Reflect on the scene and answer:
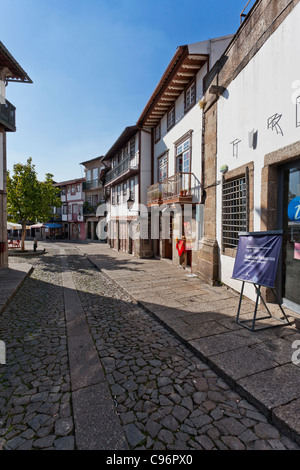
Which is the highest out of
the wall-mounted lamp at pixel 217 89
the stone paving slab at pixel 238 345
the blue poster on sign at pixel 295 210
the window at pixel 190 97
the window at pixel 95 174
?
the window at pixel 95 174

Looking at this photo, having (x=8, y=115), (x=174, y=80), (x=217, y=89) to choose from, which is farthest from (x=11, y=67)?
(x=217, y=89)

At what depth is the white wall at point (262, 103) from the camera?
4.16 m

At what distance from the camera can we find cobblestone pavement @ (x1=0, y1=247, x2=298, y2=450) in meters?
2.13

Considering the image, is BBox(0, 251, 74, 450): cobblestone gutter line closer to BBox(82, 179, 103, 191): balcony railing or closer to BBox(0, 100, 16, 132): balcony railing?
BBox(0, 100, 16, 132): balcony railing

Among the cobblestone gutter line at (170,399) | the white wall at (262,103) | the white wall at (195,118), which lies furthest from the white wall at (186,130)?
the cobblestone gutter line at (170,399)

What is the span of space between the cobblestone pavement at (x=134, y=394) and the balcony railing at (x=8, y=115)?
8601 mm

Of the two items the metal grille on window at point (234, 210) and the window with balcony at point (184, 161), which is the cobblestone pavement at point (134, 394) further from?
the window with balcony at point (184, 161)

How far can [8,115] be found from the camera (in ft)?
32.6

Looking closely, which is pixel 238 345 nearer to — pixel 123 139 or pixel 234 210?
pixel 234 210

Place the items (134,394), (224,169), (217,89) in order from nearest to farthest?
1. (134,394)
2. (224,169)
3. (217,89)

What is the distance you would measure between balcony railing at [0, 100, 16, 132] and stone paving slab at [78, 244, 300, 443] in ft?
29.0

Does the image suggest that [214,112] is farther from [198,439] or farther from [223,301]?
[198,439]

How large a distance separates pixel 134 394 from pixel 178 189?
26.8 ft

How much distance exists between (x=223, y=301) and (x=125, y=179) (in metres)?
12.8
